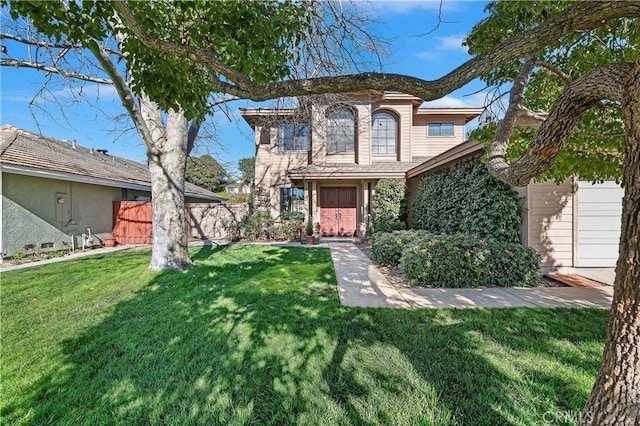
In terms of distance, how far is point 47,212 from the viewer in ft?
33.6

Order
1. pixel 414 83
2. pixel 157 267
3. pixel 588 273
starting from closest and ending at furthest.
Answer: pixel 414 83 → pixel 588 273 → pixel 157 267

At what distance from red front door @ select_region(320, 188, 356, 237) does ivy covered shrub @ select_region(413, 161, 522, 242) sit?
4674 millimetres

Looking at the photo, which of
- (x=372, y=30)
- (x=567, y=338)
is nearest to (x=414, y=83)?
(x=567, y=338)

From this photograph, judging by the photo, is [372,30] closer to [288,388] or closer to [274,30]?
[274,30]

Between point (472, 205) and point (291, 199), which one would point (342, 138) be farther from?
point (472, 205)

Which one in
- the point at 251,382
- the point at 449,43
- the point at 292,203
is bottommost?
the point at 251,382

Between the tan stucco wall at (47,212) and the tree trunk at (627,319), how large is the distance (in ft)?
42.9

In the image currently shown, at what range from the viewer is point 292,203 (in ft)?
49.3

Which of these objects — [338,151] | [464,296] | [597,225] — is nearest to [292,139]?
[338,151]

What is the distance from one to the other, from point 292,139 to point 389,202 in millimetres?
6040

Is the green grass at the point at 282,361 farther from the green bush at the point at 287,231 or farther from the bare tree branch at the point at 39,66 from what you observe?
the green bush at the point at 287,231

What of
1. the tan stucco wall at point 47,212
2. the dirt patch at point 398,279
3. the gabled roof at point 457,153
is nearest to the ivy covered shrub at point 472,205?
the gabled roof at point 457,153

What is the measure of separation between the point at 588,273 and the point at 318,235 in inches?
371

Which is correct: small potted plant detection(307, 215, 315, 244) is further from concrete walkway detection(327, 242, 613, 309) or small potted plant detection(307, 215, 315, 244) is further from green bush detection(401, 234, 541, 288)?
green bush detection(401, 234, 541, 288)
